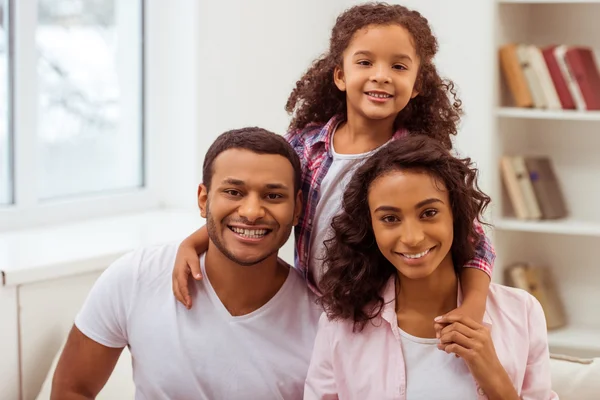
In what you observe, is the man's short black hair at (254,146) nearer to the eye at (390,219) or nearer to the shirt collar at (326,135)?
the shirt collar at (326,135)

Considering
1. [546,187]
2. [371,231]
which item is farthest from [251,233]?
[546,187]

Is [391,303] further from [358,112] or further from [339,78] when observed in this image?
[339,78]

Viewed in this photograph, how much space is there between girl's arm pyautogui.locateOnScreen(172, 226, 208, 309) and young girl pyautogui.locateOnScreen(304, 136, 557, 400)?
27 centimetres

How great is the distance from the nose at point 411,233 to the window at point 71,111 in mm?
1607

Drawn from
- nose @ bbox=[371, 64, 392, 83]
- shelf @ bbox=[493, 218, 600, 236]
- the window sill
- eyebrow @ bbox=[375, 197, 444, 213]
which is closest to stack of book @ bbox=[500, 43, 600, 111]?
shelf @ bbox=[493, 218, 600, 236]

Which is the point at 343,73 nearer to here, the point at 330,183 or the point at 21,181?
the point at 330,183

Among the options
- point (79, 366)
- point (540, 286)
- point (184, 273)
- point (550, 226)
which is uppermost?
point (184, 273)

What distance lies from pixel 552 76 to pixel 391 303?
1.85 meters

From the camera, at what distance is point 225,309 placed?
74.1 inches

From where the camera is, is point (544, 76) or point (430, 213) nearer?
point (430, 213)

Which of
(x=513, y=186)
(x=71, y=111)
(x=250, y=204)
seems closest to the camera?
(x=250, y=204)

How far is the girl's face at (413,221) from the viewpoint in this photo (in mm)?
1607

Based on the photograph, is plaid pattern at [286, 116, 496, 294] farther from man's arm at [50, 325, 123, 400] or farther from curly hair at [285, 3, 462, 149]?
man's arm at [50, 325, 123, 400]

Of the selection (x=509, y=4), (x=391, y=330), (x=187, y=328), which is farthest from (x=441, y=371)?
(x=509, y=4)
